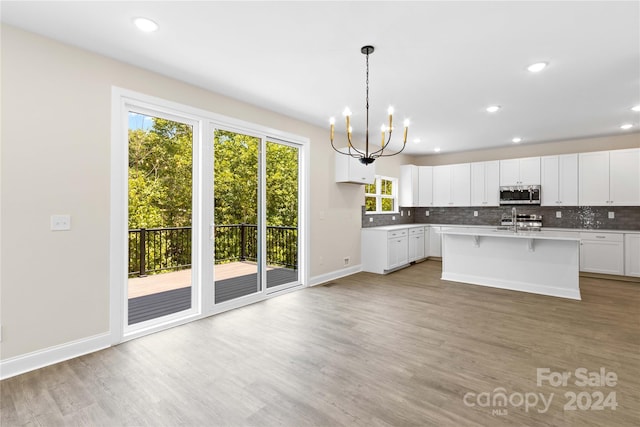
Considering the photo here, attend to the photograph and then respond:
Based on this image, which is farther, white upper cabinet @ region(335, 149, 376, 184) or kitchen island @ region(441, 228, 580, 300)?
white upper cabinet @ region(335, 149, 376, 184)

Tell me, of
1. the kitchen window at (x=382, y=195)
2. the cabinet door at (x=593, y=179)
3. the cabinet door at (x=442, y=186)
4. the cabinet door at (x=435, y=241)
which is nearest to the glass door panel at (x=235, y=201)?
the kitchen window at (x=382, y=195)

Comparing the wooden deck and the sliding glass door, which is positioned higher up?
the sliding glass door

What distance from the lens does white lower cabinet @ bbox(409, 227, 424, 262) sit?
23.2 ft

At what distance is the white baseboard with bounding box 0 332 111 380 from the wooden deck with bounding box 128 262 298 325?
59 cm

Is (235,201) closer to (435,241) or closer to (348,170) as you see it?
(348,170)

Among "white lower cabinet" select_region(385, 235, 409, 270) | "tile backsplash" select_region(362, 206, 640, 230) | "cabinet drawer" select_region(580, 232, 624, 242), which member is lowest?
"white lower cabinet" select_region(385, 235, 409, 270)

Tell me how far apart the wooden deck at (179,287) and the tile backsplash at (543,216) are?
2.51m

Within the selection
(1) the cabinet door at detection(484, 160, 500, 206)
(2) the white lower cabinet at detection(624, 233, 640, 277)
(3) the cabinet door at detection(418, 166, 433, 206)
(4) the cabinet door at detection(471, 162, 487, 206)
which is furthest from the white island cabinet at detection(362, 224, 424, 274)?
(2) the white lower cabinet at detection(624, 233, 640, 277)

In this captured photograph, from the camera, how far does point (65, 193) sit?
8.83 feet

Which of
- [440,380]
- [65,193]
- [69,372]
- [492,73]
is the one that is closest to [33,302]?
[69,372]

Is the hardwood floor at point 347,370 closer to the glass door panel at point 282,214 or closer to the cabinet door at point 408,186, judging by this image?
the glass door panel at point 282,214

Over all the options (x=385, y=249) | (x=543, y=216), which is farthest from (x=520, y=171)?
(x=385, y=249)

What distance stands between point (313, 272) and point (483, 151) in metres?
5.34

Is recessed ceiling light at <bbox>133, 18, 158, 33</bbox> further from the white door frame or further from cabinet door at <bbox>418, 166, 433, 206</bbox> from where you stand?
cabinet door at <bbox>418, 166, 433, 206</bbox>
